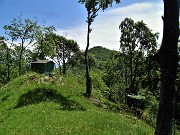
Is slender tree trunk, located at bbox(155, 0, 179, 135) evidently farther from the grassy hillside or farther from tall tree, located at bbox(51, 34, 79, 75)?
tall tree, located at bbox(51, 34, 79, 75)

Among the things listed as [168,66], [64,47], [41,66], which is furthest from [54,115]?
[64,47]

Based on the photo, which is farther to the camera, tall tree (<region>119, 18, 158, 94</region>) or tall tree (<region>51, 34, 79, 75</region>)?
tall tree (<region>51, 34, 79, 75</region>)

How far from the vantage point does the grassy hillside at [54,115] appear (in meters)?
21.1

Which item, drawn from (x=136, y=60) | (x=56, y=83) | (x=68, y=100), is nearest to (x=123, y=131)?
(x=68, y=100)

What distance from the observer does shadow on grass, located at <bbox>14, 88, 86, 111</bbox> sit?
98.1 ft

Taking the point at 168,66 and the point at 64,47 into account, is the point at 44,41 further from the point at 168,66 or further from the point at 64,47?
the point at 168,66

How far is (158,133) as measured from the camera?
26.0 feet

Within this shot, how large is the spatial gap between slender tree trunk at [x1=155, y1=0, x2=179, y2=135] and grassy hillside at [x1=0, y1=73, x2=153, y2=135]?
12.5 metres

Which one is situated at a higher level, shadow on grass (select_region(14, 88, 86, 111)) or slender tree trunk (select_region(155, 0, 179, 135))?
slender tree trunk (select_region(155, 0, 179, 135))

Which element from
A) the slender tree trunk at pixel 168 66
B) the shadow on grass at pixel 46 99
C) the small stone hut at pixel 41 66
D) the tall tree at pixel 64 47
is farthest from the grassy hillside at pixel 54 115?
the tall tree at pixel 64 47

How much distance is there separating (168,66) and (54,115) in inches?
692

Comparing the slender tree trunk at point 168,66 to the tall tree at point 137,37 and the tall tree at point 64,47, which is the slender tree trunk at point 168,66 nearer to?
the tall tree at point 137,37

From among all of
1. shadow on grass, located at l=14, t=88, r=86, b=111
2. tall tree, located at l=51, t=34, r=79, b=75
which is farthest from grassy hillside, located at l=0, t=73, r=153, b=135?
tall tree, located at l=51, t=34, r=79, b=75

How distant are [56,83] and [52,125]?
53.1 ft
